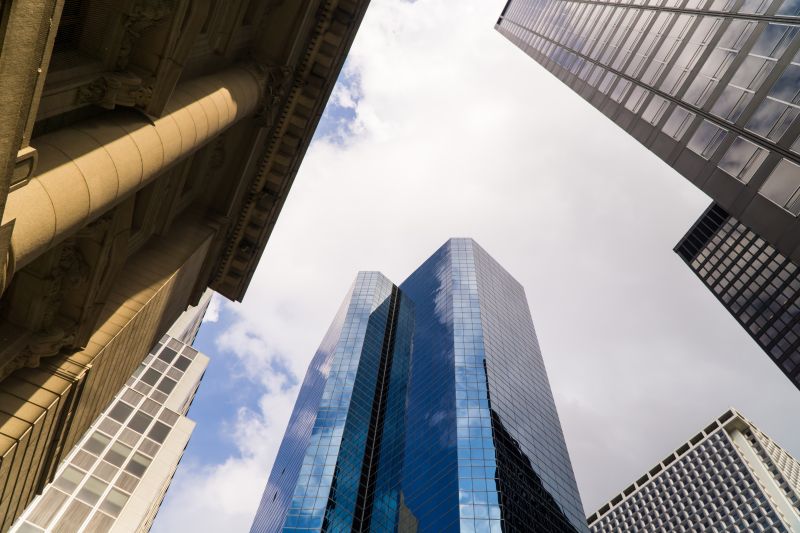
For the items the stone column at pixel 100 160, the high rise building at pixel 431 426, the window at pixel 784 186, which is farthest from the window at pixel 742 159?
the high rise building at pixel 431 426

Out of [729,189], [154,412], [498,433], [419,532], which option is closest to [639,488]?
[498,433]

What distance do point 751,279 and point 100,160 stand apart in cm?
12588

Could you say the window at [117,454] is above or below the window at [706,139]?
below

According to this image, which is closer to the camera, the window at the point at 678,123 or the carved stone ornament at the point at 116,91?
the carved stone ornament at the point at 116,91

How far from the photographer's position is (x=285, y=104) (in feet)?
74.1

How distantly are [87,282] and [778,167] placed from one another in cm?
2311

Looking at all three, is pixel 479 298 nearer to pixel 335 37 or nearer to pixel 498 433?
pixel 498 433

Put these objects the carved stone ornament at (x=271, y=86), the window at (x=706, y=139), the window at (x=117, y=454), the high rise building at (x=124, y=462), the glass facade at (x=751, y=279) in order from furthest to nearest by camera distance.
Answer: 1. the glass facade at (x=751, y=279)
2. the window at (x=117, y=454)
3. the high rise building at (x=124, y=462)
4. the window at (x=706, y=139)
5. the carved stone ornament at (x=271, y=86)

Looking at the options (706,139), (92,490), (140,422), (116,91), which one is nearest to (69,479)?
(92,490)

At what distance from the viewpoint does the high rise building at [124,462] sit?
3819 centimetres

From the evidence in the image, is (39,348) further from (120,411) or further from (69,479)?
(120,411)

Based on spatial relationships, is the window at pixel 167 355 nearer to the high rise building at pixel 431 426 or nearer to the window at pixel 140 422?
the window at pixel 140 422

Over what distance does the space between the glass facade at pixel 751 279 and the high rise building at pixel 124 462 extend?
10022cm

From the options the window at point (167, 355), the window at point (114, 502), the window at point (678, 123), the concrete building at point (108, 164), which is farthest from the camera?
the window at point (167, 355)
